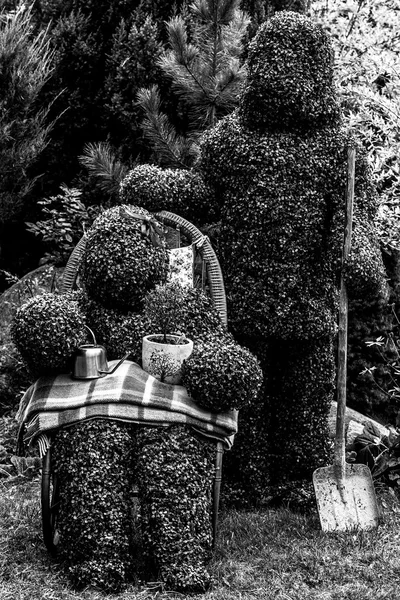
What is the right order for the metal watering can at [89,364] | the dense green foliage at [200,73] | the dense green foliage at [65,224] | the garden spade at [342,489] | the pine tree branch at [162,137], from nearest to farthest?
the metal watering can at [89,364], the garden spade at [342,489], the dense green foliage at [200,73], the pine tree branch at [162,137], the dense green foliage at [65,224]

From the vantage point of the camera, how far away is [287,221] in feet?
12.1

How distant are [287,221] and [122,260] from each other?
79 centimetres

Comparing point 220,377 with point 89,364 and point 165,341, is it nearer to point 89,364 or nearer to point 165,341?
point 165,341

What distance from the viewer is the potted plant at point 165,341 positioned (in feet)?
11.1

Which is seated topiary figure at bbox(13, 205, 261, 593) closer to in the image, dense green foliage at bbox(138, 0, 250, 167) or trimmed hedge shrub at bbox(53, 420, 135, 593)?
trimmed hedge shrub at bbox(53, 420, 135, 593)

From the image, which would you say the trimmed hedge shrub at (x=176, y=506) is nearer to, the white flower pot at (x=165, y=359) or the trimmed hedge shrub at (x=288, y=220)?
the white flower pot at (x=165, y=359)

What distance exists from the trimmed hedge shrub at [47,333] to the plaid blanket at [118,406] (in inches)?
4.4

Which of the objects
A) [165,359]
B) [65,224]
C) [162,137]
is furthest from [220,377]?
[65,224]

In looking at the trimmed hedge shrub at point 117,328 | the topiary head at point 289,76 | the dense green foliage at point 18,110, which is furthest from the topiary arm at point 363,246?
the dense green foliage at point 18,110

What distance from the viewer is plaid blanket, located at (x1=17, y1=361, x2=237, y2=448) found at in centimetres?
319

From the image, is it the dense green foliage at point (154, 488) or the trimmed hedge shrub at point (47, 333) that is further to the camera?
the trimmed hedge shrub at point (47, 333)

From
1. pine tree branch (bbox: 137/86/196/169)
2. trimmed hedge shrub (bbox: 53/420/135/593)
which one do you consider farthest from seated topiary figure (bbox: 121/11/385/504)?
pine tree branch (bbox: 137/86/196/169)

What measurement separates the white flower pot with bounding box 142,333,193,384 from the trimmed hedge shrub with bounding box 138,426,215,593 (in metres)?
0.27

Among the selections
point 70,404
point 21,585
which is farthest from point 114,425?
point 21,585
